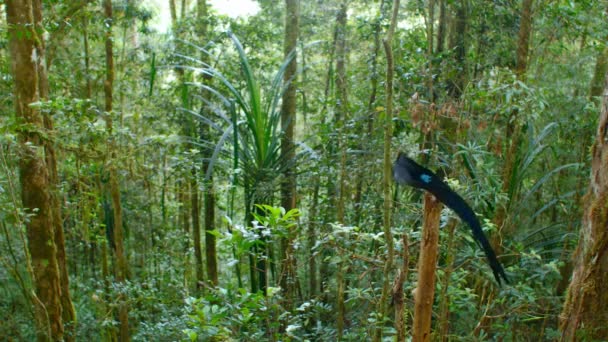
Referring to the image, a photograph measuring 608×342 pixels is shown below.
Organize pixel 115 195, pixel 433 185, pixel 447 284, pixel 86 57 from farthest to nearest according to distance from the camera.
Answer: pixel 86 57 → pixel 115 195 → pixel 447 284 → pixel 433 185

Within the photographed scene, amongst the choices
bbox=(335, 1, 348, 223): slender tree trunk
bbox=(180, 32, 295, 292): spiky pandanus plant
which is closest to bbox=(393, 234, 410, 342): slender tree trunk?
bbox=(335, 1, 348, 223): slender tree trunk

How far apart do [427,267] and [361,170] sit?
2164 mm

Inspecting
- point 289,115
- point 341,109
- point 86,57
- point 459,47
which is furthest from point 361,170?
point 86,57

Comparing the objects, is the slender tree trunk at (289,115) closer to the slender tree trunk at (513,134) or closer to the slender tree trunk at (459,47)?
the slender tree trunk at (459,47)

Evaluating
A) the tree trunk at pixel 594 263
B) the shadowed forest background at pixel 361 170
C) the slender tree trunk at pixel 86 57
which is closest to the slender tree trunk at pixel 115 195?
the shadowed forest background at pixel 361 170

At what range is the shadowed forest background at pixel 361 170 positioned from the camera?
2531 mm

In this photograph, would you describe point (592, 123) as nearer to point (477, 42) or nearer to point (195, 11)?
point (477, 42)

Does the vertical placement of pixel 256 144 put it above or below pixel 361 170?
above

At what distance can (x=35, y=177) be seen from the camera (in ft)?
11.9

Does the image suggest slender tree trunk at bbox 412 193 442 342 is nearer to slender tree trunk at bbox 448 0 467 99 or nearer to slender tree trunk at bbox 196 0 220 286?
slender tree trunk at bbox 448 0 467 99

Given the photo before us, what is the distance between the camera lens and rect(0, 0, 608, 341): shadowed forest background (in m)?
2.53

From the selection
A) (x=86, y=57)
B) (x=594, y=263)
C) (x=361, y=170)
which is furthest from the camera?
(x=86, y=57)

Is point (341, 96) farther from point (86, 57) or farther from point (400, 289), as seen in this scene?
point (400, 289)

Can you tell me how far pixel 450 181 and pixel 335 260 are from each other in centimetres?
68
